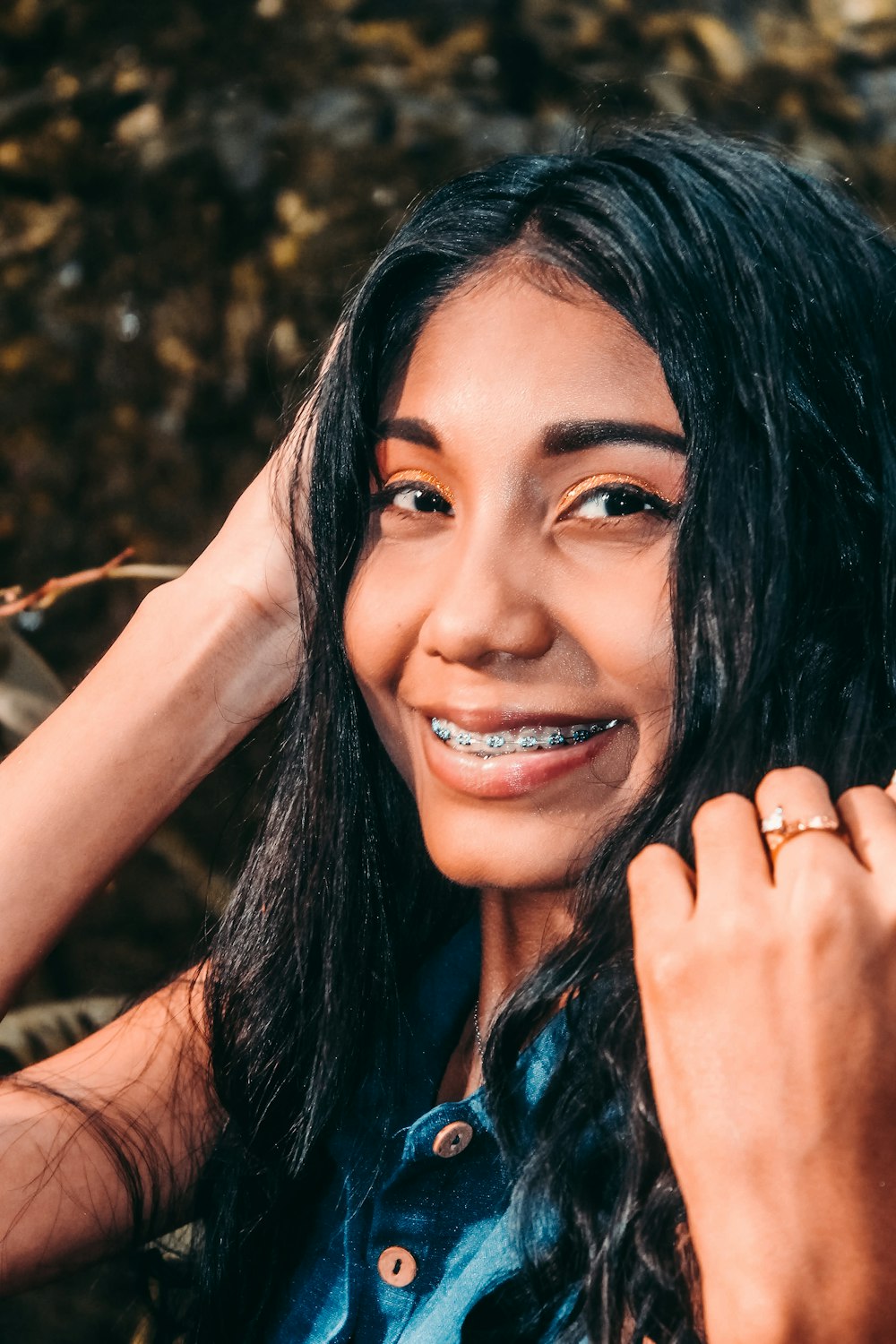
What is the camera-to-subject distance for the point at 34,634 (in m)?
2.92

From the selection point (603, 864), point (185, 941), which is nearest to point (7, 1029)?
point (185, 941)

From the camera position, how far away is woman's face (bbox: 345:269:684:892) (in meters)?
1.32

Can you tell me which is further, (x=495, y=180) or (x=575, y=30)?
(x=575, y=30)

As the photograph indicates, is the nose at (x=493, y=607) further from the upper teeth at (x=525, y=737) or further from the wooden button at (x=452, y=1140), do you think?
the wooden button at (x=452, y=1140)

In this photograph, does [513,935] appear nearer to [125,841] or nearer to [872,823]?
[125,841]

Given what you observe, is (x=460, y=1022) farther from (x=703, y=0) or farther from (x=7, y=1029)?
(x=703, y=0)

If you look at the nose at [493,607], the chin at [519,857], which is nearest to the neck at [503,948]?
the chin at [519,857]

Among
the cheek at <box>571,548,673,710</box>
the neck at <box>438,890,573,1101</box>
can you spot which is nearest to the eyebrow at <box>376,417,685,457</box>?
the cheek at <box>571,548,673,710</box>

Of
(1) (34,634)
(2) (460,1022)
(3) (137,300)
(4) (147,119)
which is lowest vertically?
(2) (460,1022)

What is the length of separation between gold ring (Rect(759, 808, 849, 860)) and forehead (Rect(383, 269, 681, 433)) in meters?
0.43

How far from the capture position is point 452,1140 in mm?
1448

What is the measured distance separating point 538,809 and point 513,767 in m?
0.05

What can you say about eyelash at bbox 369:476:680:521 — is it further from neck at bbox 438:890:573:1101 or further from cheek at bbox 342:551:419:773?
neck at bbox 438:890:573:1101

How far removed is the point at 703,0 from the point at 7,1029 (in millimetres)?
2575
